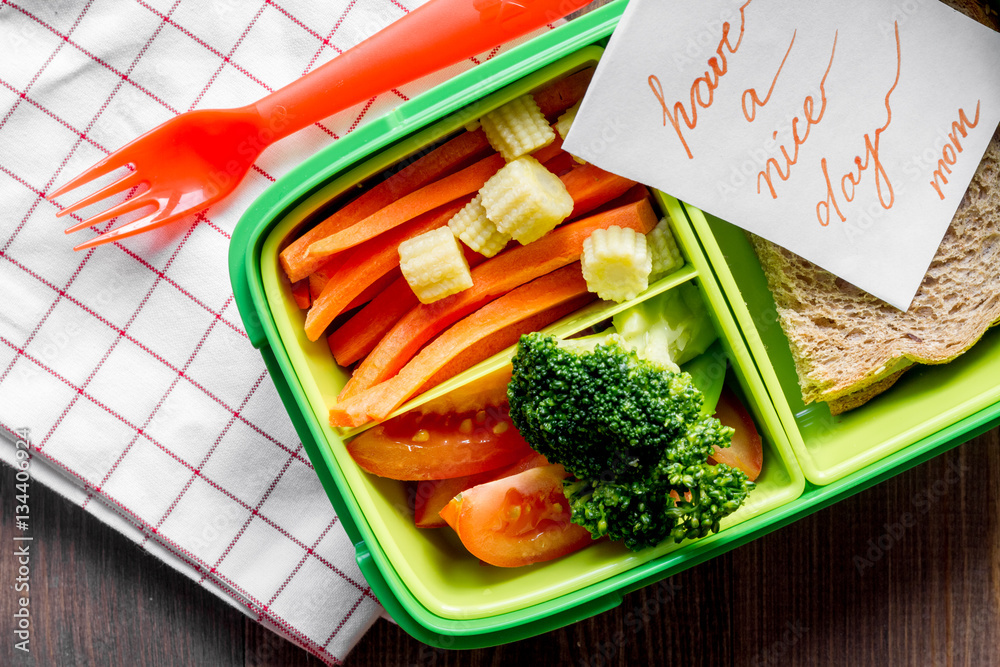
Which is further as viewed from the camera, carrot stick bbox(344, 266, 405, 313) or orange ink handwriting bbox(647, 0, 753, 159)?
carrot stick bbox(344, 266, 405, 313)

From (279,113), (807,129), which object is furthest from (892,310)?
(279,113)

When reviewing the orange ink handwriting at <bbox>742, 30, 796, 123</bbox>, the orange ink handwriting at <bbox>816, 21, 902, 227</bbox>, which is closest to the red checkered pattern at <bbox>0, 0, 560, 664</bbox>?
the orange ink handwriting at <bbox>742, 30, 796, 123</bbox>

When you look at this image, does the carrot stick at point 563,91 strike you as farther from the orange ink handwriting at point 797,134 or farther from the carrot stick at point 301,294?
the carrot stick at point 301,294

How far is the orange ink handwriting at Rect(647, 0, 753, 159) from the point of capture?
1.33 meters

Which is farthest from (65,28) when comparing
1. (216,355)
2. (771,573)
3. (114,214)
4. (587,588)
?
(771,573)

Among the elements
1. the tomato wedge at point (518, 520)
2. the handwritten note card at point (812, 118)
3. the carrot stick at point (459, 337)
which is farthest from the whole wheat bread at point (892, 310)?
the tomato wedge at point (518, 520)

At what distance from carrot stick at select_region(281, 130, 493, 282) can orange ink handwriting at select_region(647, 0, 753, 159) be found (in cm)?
39

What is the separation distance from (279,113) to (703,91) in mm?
954

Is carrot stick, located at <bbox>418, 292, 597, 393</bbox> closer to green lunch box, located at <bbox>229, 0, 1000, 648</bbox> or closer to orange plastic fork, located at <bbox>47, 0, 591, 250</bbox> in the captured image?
green lunch box, located at <bbox>229, 0, 1000, 648</bbox>

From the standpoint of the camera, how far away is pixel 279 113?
1.52 m

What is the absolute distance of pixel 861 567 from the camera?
5.74ft

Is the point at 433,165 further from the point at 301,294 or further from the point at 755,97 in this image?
the point at 755,97

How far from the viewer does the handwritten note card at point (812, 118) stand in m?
1.31

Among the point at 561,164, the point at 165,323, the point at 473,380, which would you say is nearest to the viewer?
the point at 473,380
